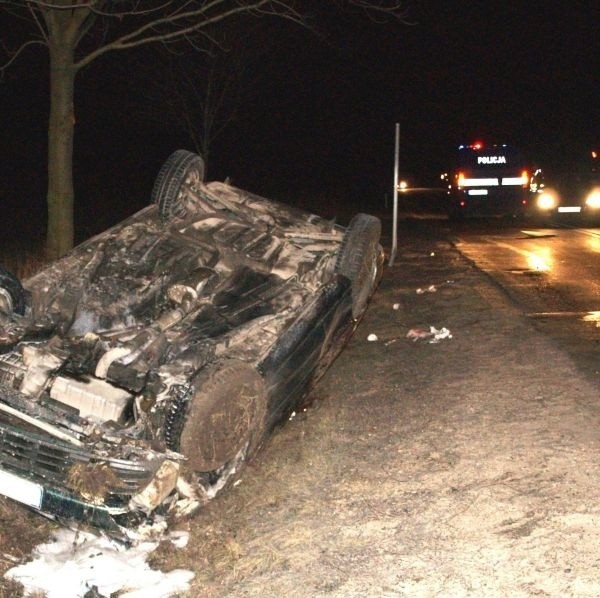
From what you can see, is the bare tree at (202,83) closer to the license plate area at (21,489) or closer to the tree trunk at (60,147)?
the tree trunk at (60,147)

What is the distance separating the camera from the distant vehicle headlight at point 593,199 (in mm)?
19359

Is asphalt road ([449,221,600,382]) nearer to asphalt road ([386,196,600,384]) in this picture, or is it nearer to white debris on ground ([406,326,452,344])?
asphalt road ([386,196,600,384])

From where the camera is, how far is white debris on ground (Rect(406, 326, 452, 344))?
25.1 ft

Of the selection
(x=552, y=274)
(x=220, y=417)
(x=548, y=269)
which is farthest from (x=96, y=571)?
(x=548, y=269)

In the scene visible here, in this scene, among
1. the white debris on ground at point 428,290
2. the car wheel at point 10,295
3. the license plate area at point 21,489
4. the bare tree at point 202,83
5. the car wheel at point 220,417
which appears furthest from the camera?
the bare tree at point 202,83

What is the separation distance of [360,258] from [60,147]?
5.83 metres

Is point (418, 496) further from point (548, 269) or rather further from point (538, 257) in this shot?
point (538, 257)

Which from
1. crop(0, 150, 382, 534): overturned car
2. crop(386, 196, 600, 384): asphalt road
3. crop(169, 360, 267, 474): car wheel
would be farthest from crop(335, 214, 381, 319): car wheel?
crop(386, 196, 600, 384): asphalt road

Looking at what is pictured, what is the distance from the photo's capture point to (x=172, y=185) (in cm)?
581

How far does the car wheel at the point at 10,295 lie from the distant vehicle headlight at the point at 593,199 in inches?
675

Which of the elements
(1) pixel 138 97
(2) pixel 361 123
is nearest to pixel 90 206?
(1) pixel 138 97

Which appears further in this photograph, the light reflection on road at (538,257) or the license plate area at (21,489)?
the light reflection on road at (538,257)

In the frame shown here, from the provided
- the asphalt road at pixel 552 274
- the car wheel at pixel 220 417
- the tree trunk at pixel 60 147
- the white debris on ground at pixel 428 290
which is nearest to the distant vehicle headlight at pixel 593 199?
the asphalt road at pixel 552 274

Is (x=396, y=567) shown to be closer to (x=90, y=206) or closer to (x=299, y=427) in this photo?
(x=299, y=427)
